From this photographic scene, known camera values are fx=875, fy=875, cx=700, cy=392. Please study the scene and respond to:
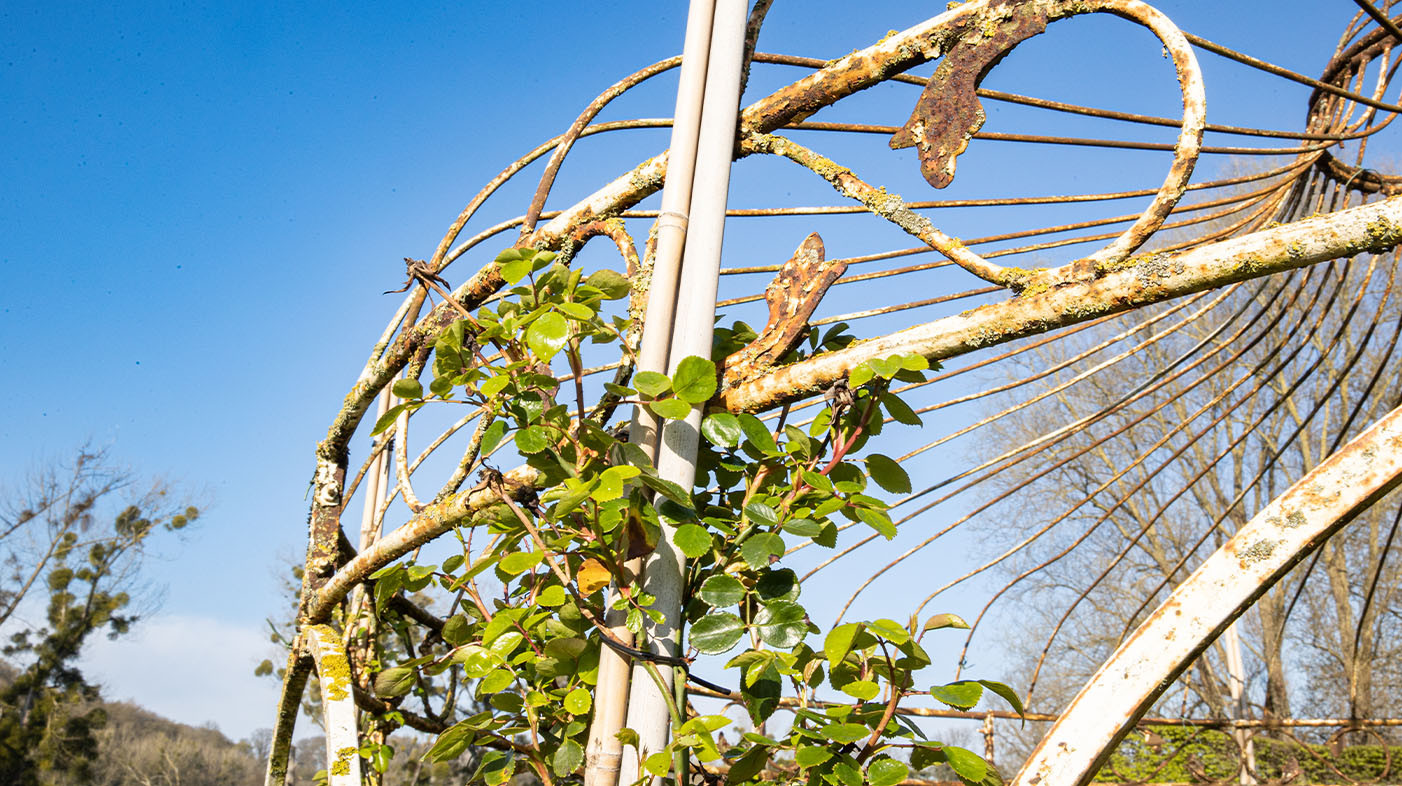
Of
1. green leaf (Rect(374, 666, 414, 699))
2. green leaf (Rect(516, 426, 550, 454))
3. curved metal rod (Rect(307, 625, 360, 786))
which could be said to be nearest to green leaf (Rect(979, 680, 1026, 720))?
green leaf (Rect(516, 426, 550, 454))

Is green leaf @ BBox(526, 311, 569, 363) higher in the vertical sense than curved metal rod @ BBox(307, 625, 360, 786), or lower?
higher

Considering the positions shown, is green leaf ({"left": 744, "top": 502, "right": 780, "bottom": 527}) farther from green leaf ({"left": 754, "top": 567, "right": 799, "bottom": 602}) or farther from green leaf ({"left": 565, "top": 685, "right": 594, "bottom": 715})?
green leaf ({"left": 565, "top": 685, "right": 594, "bottom": 715})

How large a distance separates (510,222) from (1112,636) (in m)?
10.5

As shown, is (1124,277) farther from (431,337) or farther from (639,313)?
(431,337)

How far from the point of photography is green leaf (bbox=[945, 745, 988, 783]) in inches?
27.4

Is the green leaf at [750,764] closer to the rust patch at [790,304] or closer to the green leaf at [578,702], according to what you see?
the green leaf at [578,702]

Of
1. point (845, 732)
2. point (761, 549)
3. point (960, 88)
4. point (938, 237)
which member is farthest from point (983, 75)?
point (845, 732)

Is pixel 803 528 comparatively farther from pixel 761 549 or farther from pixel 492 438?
pixel 492 438

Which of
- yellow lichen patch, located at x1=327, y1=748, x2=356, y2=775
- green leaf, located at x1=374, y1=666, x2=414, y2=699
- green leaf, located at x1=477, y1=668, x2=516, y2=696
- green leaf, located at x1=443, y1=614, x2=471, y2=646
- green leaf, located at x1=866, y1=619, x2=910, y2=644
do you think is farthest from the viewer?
yellow lichen patch, located at x1=327, y1=748, x2=356, y2=775

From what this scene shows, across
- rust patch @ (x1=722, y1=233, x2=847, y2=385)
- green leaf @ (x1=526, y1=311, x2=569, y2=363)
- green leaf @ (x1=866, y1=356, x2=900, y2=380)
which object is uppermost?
rust patch @ (x1=722, y1=233, x2=847, y2=385)

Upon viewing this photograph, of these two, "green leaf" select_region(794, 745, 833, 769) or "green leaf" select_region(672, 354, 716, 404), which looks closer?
"green leaf" select_region(794, 745, 833, 769)

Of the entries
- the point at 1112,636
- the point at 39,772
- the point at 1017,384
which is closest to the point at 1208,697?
the point at 1112,636

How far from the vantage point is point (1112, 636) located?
10.2 meters

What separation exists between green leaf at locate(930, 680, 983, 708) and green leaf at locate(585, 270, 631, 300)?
1.64ft
